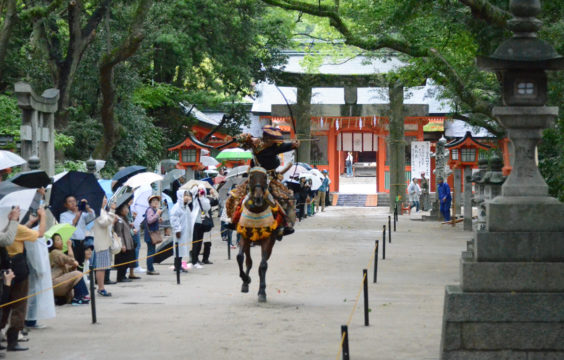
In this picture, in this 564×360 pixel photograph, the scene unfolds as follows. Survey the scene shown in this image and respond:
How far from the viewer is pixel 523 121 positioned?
10227 mm

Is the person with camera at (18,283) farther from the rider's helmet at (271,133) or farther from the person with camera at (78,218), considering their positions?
the rider's helmet at (271,133)

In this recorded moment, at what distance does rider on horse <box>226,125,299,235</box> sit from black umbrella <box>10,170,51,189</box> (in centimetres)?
433

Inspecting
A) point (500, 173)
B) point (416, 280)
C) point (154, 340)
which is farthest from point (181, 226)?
point (154, 340)

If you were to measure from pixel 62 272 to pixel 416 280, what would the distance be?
294 inches

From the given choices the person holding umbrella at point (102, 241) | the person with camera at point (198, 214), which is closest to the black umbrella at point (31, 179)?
the person holding umbrella at point (102, 241)

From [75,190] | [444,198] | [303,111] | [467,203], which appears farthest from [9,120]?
[303,111]

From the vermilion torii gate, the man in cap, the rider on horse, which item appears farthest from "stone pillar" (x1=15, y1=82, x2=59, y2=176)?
the man in cap

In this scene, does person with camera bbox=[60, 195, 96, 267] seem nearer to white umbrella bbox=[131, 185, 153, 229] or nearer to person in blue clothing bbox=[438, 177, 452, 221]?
white umbrella bbox=[131, 185, 153, 229]

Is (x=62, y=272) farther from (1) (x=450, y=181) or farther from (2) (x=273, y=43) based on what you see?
(1) (x=450, y=181)

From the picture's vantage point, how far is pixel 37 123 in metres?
18.0

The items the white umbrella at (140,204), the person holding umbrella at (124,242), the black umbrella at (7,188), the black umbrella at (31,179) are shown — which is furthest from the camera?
the white umbrella at (140,204)

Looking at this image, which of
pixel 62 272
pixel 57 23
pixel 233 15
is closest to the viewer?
pixel 62 272

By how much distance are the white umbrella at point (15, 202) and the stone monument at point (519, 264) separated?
4767 millimetres

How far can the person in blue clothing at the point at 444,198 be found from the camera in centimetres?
3678
